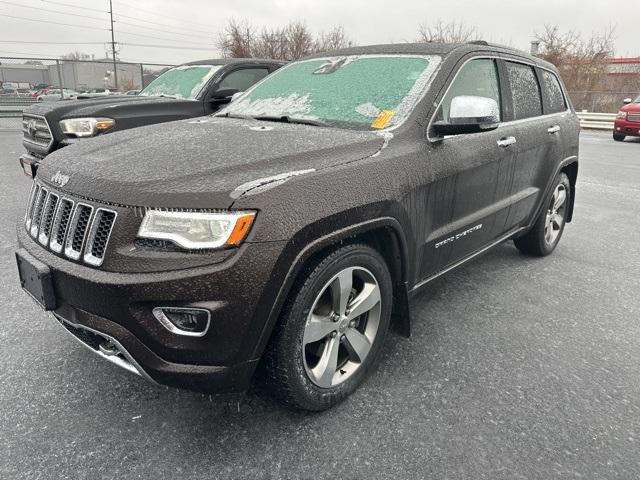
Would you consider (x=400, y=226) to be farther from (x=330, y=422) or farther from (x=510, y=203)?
(x=510, y=203)

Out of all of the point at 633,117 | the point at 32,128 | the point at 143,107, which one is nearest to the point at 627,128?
the point at 633,117

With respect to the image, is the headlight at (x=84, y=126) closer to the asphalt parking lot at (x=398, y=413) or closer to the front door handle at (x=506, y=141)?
the asphalt parking lot at (x=398, y=413)

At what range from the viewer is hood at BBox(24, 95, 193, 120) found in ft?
18.9

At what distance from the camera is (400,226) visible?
8.05ft

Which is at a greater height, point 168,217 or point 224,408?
point 168,217

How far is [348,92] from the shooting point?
300 cm

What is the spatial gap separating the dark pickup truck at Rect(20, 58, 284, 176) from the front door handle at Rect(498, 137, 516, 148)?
400 cm

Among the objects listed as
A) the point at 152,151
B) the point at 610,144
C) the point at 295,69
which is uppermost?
the point at 295,69

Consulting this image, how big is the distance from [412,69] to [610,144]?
1485 centimetres

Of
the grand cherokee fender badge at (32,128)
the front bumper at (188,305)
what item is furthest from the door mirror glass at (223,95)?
the front bumper at (188,305)

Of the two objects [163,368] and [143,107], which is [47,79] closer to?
[143,107]

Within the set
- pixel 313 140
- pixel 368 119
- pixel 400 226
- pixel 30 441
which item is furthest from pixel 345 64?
pixel 30 441

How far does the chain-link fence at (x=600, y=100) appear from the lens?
27.1 meters

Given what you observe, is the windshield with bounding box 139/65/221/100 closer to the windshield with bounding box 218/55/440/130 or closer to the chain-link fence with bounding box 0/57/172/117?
the windshield with bounding box 218/55/440/130
